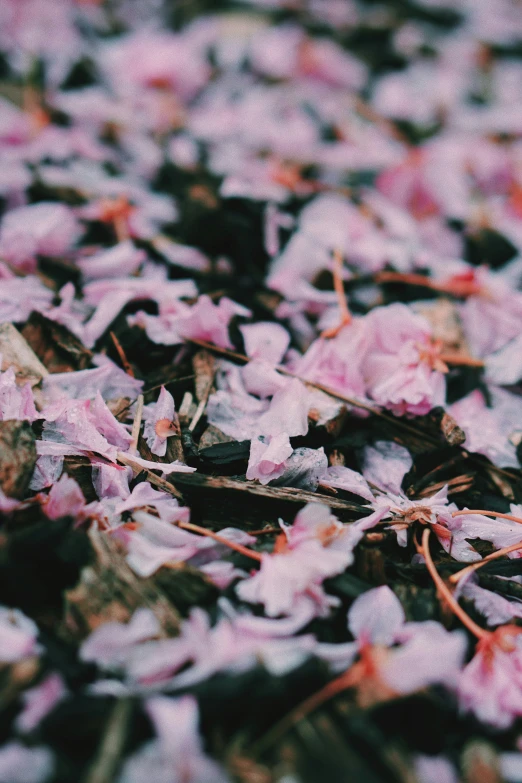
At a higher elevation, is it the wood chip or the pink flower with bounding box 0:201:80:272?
the pink flower with bounding box 0:201:80:272

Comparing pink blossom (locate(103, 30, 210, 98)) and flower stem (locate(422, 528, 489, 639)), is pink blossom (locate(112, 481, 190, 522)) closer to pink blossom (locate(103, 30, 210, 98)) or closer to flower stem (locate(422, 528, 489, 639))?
flower stem (locate(422, 528, 489, 639))

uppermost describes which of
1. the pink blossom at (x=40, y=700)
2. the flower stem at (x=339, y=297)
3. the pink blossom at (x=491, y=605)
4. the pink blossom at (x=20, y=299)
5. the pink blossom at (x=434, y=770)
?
the flower stem at (x=339, y=297)

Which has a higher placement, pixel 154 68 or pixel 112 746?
pixel 154 68

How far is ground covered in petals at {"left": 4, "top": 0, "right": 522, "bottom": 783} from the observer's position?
0.48 m

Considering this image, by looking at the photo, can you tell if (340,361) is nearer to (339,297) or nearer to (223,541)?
(339,297)

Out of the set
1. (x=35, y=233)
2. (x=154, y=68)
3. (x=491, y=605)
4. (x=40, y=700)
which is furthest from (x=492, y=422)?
(x=154, y=68)

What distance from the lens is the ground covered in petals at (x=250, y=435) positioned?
481 millimetres

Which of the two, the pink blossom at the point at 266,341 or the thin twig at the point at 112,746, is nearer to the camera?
the thin twig at the point at 112,746

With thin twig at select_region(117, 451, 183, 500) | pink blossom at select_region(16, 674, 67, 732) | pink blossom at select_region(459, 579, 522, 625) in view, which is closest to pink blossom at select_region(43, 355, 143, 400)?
thin twig at select_region(117, 451, 183, 500)

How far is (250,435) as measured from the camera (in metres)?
0.72

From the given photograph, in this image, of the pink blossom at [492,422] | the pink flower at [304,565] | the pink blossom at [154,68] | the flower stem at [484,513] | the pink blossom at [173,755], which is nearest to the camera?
the pink blossom at [173,755]

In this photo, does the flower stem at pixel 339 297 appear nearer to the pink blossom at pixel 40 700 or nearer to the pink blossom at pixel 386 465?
the pink blossom at pixel 386 465

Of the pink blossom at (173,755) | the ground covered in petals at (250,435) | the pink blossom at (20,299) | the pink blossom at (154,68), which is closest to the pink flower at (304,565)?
the ground covered in petals at (250,435)

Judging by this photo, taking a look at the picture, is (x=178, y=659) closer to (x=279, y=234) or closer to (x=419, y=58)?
(x=279, y=234)
